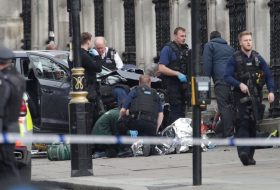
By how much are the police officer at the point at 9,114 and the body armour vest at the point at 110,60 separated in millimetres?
9259

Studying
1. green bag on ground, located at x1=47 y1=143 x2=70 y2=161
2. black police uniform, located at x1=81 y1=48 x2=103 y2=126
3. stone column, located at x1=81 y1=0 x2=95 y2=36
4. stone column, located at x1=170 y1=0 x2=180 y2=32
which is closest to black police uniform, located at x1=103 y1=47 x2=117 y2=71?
black police uniform, located at x1=81 y1=48 x2=103 y2=126

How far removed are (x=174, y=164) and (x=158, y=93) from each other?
11.6 feet

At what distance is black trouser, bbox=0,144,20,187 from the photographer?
11648 millimetres

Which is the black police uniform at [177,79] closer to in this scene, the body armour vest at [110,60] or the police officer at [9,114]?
the body armour vest at [110,60]

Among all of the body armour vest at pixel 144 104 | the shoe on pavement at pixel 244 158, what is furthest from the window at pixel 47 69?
the shoe on pavement at pixel 244 158

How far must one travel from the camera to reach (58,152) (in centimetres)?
1797

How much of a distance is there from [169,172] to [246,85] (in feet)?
5.47

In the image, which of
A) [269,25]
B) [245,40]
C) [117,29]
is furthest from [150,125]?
[117,29]

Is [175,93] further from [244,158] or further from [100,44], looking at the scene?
[244,158]

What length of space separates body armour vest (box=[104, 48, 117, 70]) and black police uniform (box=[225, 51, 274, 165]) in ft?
19.3

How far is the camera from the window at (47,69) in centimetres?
1915

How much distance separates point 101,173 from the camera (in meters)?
15.4

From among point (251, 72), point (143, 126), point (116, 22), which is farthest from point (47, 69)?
point (116, 22)

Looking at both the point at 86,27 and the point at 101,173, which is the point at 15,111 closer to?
the point at 101,173
